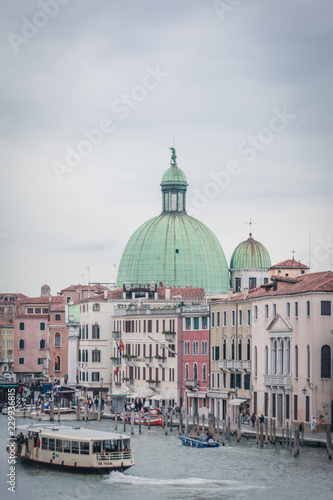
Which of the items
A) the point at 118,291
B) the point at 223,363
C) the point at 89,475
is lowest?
the point at 89,475

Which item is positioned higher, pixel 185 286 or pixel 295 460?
pixel 185 286

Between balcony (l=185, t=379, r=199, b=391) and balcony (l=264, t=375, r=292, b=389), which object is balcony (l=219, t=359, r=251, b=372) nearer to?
balcony (l=264, t=375, r=292, b=389)

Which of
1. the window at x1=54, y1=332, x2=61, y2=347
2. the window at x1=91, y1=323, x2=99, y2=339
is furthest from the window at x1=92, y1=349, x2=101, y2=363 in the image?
the window at x1=54, y1=332, x2=61, y2=347

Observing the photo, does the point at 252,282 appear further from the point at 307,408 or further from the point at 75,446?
the point at 75,446

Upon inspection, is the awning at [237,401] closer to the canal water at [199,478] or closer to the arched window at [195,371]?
the arched window at [195,371]

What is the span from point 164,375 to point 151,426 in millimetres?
12044

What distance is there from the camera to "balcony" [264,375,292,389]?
Answer: 73838 millimetres

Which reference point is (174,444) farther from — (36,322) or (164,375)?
(36,322)

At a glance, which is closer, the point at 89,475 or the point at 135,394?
Answer: the point at 89,475

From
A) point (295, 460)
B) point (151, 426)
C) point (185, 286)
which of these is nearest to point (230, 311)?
point (151, 426)

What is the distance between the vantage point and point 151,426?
8588 centimetres

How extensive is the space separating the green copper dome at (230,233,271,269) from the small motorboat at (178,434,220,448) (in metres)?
55.4

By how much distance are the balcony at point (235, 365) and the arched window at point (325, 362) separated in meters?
10.8

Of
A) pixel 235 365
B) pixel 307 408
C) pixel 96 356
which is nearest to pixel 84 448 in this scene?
pixel 307 408
